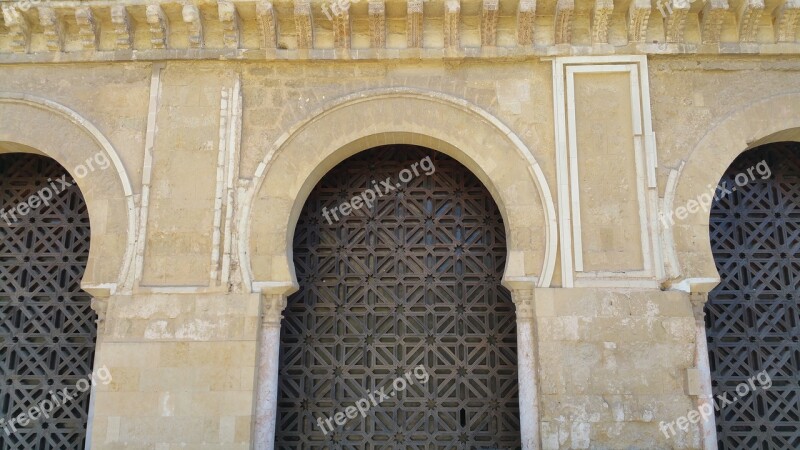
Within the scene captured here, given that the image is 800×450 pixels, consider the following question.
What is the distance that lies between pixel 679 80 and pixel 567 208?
1.92 metres

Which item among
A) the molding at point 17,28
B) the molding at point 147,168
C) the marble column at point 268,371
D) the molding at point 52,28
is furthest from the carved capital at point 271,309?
the molding at point 17,28

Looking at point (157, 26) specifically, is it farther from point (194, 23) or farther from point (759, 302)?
point (759, 302)

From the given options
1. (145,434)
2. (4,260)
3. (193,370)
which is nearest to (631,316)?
(193,370)

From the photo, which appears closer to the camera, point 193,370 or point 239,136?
point 193,370

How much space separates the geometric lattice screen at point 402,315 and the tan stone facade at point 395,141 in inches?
25.4

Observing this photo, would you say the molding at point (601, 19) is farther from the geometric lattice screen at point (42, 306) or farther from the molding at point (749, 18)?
the geometric lattice screen at point (42, 306)

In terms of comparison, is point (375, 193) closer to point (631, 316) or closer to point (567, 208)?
point (567, 208)

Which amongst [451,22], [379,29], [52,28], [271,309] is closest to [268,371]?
[271,309]

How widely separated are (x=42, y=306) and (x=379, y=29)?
485cm

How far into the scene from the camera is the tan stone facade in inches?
254

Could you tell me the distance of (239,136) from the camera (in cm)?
710

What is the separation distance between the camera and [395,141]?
7.38 m

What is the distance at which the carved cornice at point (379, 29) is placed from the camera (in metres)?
7.11

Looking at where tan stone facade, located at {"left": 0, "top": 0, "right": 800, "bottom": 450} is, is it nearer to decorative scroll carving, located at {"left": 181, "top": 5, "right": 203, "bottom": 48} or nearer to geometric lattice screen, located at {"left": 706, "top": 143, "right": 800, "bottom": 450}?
decorative scroll carving, located at {"left": 181, "top": 5, "right": 203, "bottom": 48}
